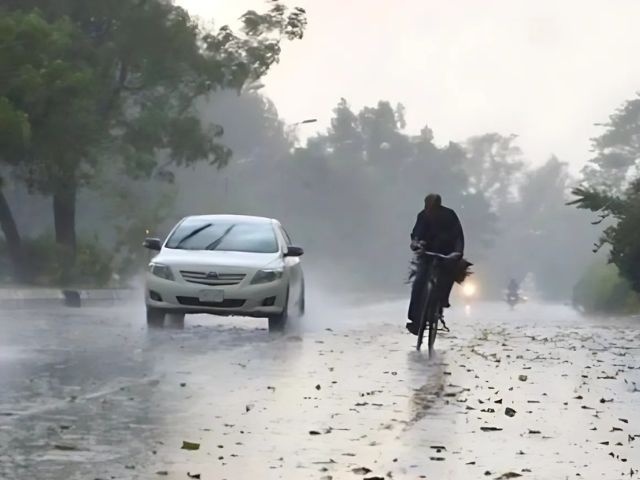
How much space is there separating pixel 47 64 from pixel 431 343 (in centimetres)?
2226

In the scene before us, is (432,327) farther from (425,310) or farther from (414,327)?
(414,327)

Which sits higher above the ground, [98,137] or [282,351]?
[98,137]

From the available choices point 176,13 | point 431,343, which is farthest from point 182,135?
point 431,343

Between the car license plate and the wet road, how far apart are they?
891mm

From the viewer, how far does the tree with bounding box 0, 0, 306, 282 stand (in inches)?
1692

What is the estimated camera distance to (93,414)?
10.4 meters

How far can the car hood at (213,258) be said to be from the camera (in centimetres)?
2095

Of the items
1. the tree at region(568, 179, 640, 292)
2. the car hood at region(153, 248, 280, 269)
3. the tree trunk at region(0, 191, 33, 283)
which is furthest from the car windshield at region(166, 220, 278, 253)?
the tree trunk at region(0, 191, 33, 283)

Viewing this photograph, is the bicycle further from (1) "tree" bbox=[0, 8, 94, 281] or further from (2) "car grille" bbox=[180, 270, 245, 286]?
(1) "tree" bbox=[0, 8, 94, 281]

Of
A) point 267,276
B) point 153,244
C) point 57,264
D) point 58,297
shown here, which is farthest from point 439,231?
point 57,264

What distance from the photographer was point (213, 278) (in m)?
20.8

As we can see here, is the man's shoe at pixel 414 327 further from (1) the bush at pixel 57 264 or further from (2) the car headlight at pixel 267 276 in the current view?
(1) the bush at pixel 57 264

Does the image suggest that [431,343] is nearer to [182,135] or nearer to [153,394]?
[153,394]

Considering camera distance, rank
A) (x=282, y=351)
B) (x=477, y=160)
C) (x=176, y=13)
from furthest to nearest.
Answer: (x=477, y=160) → (x=176, y=13) → (x=282, y=351)
